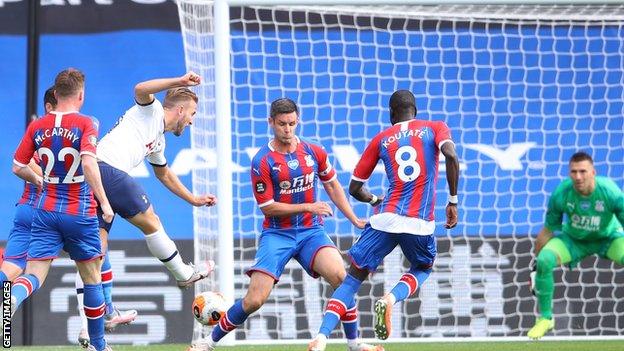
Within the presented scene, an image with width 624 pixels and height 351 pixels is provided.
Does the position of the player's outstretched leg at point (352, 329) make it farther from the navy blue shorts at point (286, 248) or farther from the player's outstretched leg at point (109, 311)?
the player's outstretched leg at point (109, 311)

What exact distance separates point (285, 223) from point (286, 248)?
0.51ft

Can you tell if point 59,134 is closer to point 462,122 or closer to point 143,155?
point 143,155

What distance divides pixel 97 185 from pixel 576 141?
5.50 m

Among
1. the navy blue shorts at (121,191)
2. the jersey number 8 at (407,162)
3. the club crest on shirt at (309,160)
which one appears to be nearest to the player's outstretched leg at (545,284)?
the jersey number 8 at (407,162)

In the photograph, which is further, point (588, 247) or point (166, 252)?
point (588, 247)

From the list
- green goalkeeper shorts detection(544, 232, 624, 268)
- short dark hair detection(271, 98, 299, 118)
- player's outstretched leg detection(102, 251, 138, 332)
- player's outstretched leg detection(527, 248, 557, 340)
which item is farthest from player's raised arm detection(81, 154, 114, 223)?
green goalkeeper shorts detection(544, 232, 624, 268)

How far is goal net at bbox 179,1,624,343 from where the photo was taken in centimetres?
1043

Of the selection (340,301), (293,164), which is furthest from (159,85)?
(340,301)

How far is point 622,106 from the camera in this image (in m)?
10.6

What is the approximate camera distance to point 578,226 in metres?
9.70

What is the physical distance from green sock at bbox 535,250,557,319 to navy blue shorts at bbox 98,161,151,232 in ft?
11.7

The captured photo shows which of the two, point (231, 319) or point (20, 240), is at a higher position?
point (20, 240)

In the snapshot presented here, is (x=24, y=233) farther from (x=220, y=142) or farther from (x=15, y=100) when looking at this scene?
(x=15, y=100)

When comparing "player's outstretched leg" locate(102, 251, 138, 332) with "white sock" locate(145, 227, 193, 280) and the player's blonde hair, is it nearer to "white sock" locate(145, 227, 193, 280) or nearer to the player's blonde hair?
"white sock" locate(145, 227, 193, 280)
